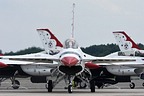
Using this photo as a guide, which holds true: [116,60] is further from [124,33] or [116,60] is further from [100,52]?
[100,52]

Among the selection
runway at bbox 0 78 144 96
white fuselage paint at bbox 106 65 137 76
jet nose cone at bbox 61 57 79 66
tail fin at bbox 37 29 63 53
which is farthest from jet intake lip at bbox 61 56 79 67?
tail fin at bbox 37 29 63 53

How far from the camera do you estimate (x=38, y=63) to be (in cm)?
3177

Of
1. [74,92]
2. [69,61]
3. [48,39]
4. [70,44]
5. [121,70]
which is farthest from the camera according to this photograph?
[48,39]

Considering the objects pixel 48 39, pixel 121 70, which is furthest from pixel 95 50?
pixel 121 70

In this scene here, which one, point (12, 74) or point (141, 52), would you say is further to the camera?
point (141, 52)

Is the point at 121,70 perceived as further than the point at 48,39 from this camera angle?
No

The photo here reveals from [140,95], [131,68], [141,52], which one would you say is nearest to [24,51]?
[141,52]

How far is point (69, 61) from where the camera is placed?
93.3 ft

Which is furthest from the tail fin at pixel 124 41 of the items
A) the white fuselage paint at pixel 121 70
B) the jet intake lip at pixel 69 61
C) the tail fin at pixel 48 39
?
the jet intake lip at pixel 69 61

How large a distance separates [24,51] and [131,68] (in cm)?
2940

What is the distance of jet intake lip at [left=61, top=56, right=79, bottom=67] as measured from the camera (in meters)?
28.4

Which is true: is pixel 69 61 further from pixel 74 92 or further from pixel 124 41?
pixel 124 41

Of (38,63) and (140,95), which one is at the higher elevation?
(38,63)

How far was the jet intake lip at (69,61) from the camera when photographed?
28447mm
